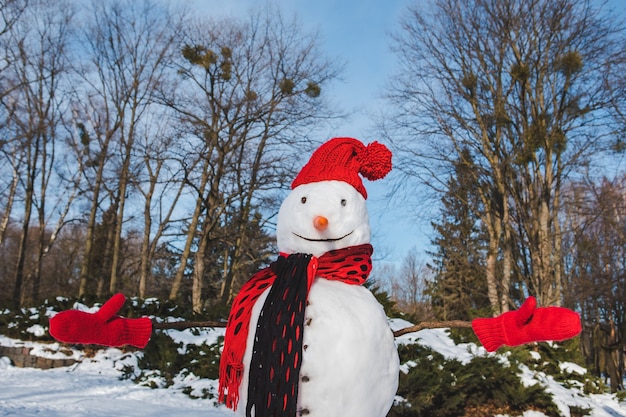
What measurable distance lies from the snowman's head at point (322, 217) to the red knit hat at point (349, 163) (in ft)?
0.21

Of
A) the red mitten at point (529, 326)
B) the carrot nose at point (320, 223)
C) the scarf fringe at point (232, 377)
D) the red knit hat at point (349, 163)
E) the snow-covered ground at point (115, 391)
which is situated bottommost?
the snow-covered ground at point (115, 391)

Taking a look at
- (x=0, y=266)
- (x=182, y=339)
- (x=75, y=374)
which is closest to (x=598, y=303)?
(x=182, y=339)

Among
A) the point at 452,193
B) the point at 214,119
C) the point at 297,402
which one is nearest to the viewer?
the point at 297,402

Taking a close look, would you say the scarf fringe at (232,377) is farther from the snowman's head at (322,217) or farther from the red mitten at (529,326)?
the red mitten at (529,326)

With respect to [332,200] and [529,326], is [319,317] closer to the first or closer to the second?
[332,200]

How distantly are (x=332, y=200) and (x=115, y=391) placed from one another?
6172 mm

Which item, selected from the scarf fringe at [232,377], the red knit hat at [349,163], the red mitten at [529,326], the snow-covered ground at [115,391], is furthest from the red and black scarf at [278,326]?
the snow-covered ground at [115,391]

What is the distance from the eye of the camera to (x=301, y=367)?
2164 millimetres

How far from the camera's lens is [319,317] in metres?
2.26

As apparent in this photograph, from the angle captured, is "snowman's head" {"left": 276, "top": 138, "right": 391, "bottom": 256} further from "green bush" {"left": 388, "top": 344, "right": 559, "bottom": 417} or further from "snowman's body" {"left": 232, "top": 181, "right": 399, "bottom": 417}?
"green bush" {"left": 388, "top": 344, "right": 559, "bottom": 417}

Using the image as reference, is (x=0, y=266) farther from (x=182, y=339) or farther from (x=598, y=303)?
(x=598, y=303)

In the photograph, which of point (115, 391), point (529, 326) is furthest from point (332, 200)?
point (115, 391)

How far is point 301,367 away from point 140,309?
8540mm

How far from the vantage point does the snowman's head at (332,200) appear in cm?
250
